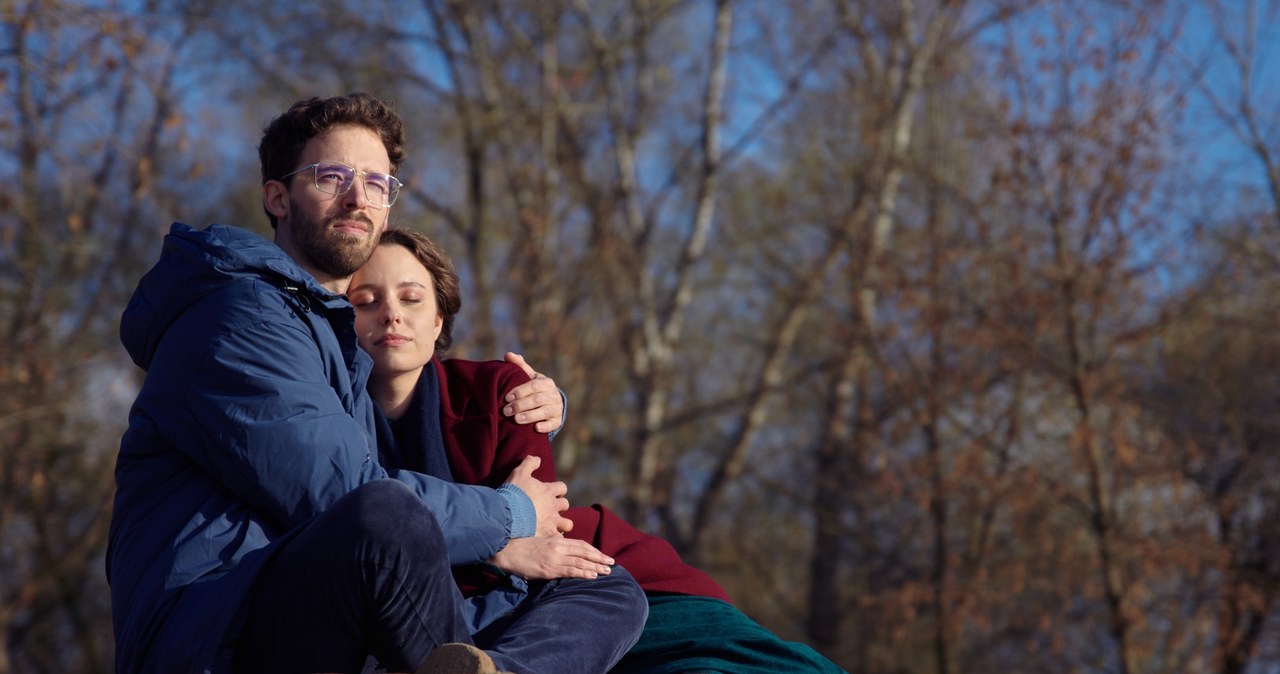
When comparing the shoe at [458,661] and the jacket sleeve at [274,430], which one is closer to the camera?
the shoe at [458,661]

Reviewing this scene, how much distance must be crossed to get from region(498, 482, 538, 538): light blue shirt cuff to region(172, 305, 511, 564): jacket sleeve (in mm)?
259

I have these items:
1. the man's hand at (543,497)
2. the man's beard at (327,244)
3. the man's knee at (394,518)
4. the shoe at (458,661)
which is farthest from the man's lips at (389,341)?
the shoe at (458,661)

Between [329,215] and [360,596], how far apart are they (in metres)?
1.01

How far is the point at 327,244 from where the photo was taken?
306 centimetres

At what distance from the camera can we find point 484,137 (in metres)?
13.5

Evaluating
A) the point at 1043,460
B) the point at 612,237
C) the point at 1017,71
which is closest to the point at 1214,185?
the point at 1017,71

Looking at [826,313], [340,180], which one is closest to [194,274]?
[340,180]

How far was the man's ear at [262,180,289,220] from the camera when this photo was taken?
310 centimetres

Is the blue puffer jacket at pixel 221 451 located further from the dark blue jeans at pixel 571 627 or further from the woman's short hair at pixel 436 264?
the woman's short hair at pixel 436 264

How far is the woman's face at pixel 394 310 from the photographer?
3262 mm

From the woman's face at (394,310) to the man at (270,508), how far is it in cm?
30

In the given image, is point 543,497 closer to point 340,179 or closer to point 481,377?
point 481,377

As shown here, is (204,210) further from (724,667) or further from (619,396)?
(724,667)

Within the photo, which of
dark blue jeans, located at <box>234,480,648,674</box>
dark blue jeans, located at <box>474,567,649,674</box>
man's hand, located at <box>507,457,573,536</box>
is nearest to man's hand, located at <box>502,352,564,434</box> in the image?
man's hand, located at <box>507,457,573,536</box>
